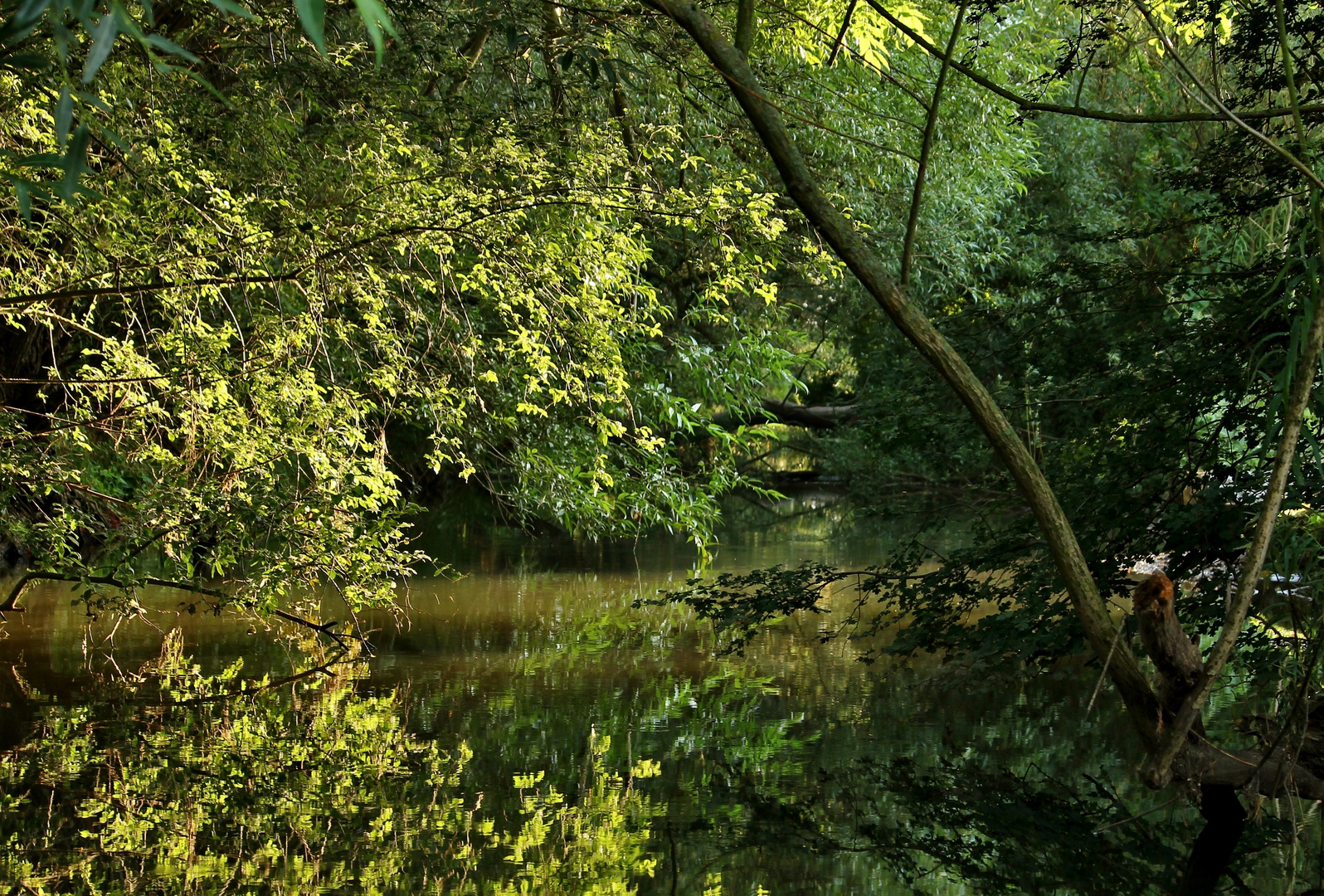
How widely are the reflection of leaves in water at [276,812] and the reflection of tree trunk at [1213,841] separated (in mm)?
1790

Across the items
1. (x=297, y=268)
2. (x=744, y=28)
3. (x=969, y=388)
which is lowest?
(x=969, y=388)

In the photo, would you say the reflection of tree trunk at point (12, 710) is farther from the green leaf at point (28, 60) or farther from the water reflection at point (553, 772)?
the green leaf at point (28, 60)

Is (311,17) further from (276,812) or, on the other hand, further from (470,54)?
(470,54)

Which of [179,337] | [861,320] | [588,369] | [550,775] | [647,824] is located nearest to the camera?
[647,824]

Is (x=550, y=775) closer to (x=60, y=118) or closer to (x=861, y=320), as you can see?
(x=60, y=118)

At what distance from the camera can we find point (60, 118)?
1533 millimetres

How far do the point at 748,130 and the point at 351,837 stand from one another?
17.5 feet

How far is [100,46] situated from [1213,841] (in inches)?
166

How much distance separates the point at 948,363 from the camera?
11.5 ft

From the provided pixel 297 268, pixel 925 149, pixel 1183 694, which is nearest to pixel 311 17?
pixel 925 149

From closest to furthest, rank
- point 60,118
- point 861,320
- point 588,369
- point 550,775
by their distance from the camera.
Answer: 1. point 60,118
2. point 550,775
3. point 588,369
4. point 861,320

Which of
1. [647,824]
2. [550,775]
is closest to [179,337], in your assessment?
[550,775]

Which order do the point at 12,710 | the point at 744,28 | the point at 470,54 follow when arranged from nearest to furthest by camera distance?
1. the point at 744,28
2. the point at 12,710
3. the point at 470,54

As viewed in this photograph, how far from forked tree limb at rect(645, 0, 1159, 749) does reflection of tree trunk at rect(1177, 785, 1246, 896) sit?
0.62 m
